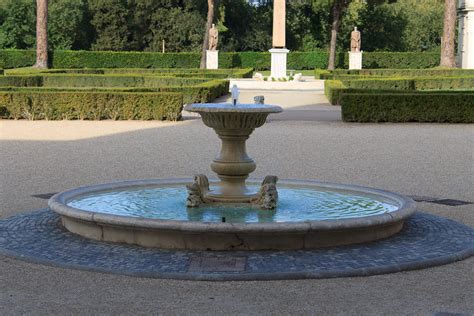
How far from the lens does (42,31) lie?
4338 cm

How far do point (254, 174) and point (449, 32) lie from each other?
110 feet

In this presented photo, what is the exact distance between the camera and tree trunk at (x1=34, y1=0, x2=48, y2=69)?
42.3 meters

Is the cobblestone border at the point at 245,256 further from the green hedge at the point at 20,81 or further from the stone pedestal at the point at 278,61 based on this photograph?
the stone pedestal at the point at 278,61

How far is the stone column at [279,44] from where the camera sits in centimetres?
4081

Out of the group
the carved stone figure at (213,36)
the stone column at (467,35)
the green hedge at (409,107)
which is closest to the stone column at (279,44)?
the carved stone figure at (213,36)

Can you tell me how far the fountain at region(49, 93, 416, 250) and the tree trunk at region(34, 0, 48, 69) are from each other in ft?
109

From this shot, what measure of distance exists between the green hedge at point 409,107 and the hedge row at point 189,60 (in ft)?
108

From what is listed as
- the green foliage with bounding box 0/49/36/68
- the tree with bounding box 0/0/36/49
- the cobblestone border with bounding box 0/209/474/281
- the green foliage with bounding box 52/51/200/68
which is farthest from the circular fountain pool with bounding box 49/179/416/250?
the tree with bounding box 0/0/36/49

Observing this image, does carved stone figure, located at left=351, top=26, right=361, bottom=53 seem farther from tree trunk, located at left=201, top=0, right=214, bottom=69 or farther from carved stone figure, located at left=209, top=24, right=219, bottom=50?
tree trunk, located at left=201, top=0, right=214, bottom=69

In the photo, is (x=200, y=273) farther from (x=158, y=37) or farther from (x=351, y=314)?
(x=158, y=37)

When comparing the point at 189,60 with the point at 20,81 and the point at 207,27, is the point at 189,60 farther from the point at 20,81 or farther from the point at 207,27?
the point at 20,81

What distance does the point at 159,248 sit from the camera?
7.85 m

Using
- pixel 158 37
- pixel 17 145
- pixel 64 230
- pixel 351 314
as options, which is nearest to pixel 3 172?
pixel 17 145

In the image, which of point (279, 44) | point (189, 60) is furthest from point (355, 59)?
point (279, 44)
